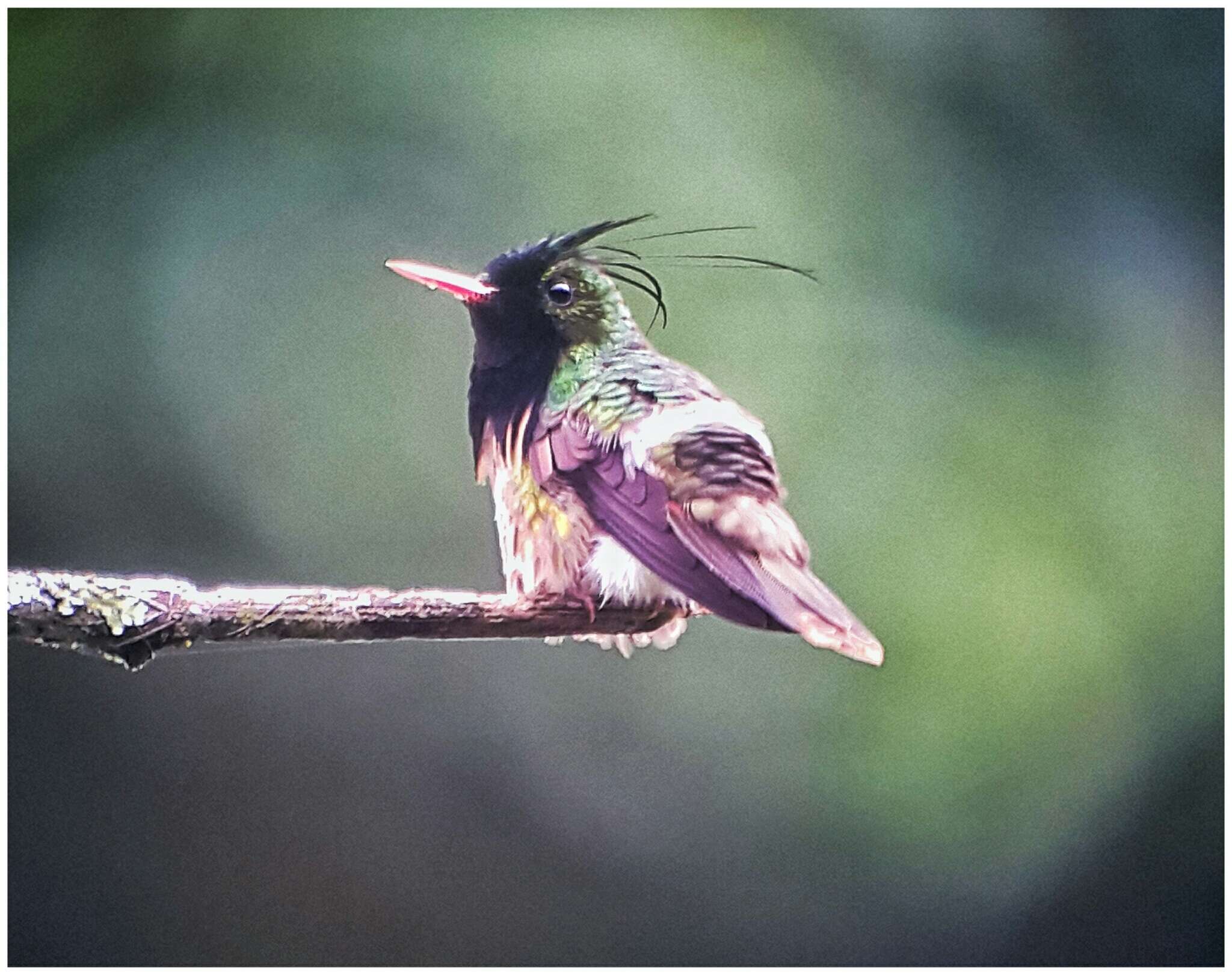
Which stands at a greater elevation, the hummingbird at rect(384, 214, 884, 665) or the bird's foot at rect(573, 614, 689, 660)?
the hummingbird at rect(384, 214, 884, 665)

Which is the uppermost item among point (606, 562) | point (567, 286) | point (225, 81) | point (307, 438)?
point (225, 81)

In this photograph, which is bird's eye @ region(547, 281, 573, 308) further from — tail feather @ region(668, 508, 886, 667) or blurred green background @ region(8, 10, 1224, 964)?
tail feather @ region(668, 508, 886, 667)

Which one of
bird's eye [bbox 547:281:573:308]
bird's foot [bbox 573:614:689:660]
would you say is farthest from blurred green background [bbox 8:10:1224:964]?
bird's eye [bbox 547:281:573:308]

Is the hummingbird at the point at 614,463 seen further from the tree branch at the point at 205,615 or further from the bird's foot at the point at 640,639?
the tree branch at the point at 205,615

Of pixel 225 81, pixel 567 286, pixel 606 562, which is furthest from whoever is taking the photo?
pixel 225 81

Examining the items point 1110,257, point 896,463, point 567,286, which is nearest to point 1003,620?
point 896,463

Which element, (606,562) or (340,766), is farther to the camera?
(340,766)

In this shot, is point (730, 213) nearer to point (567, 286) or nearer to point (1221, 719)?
point (567, 286)

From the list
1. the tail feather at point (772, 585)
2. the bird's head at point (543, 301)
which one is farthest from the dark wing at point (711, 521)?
the bird's head at point (543, 301)
